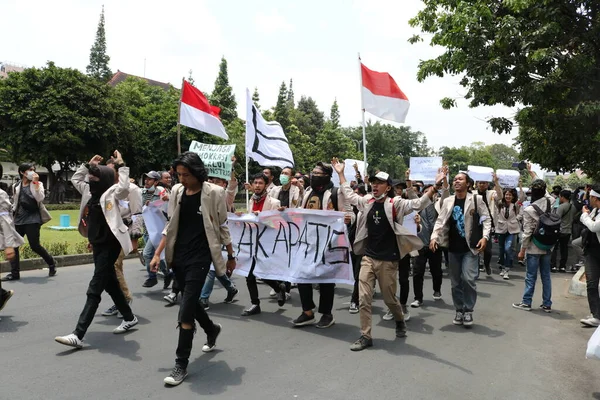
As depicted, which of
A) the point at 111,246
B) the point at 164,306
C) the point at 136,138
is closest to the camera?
the point at 111,246

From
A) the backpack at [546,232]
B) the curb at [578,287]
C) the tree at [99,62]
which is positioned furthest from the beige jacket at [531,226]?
the tree at [99,62]

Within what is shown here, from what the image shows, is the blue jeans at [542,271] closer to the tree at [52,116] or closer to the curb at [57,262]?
the curb at [57,262]

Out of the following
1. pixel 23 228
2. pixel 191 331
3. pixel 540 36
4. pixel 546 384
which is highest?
pixel 540 36

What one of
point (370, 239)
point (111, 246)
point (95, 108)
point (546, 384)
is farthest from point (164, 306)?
point (95, 108)

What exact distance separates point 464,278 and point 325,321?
189cm

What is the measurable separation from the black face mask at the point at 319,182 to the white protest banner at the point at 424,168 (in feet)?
30.3

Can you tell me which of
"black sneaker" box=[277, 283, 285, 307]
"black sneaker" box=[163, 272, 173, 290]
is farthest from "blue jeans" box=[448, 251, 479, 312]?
"black sneaker" box=[163, 272, 173, 290]

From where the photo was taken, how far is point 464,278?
6148 mm

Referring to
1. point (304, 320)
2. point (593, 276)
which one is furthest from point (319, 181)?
point (593, 276)

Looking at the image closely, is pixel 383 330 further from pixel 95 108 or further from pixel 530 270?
pixel 95 108

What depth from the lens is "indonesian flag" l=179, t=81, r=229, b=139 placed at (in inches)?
417

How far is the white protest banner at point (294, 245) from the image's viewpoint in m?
6.11

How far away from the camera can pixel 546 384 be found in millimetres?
4324

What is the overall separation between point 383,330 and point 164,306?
2978mm
